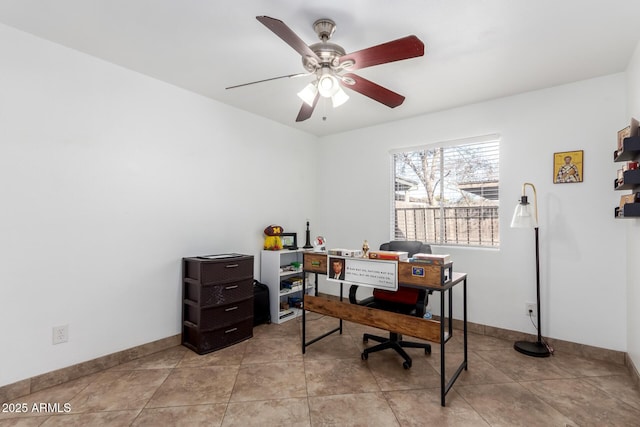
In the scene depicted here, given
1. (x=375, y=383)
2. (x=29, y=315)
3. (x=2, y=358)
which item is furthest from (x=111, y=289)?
(x=375, y=383)

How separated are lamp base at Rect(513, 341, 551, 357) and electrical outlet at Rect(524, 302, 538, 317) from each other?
0.90 feet

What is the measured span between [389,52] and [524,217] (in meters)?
2.05

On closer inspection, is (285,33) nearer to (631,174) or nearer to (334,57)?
(334,57)

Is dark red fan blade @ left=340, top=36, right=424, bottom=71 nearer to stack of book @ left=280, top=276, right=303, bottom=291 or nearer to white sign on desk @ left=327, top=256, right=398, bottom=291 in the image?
white sign on desk @ left=327, top=256, right=398, bottom=291

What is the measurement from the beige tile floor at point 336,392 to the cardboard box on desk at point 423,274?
0.82m

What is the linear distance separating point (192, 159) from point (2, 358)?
2.12 m

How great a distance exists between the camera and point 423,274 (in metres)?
2.16

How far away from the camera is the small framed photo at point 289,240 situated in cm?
414

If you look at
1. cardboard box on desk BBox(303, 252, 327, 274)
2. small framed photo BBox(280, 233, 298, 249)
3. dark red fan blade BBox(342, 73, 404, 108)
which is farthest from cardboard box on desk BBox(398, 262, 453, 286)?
small framed photo BBox(280, 233, 298, 249)

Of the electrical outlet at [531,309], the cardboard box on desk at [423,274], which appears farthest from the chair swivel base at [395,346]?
the electrical outlet at [531,309]

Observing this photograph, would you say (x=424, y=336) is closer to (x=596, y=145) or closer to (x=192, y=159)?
(x=596, y=145)

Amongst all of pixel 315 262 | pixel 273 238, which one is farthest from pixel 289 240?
pixel 315 262

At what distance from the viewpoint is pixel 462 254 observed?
3.54 meters

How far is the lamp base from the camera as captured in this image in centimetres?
283
